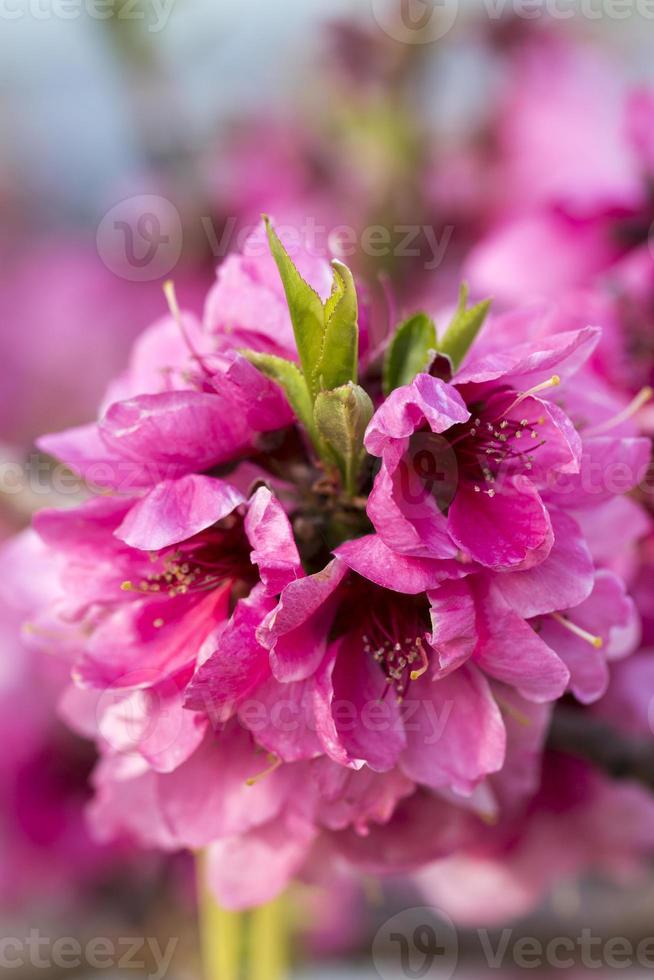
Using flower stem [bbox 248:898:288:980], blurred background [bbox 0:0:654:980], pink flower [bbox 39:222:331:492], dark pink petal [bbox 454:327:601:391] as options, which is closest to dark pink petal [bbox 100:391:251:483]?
pink flower [bbox 39:222:331:492]

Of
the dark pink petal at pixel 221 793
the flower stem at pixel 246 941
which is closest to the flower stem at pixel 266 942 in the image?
the flower stem at pixel 246 941

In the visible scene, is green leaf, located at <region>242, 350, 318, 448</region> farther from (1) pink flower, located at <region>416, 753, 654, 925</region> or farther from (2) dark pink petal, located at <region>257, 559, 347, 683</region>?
(1) pink flower, located at <region>416, 753, 654, 925</region>

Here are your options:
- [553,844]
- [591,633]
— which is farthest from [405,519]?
[553,844]

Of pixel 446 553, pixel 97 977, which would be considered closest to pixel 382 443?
pixel 446 553

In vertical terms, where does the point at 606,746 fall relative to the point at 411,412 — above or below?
below

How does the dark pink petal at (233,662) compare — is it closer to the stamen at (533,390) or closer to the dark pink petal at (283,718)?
the dark pink petal at (283,718)

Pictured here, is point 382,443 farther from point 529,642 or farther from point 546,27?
point 546,27

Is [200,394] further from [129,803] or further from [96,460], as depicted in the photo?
[129,803]
